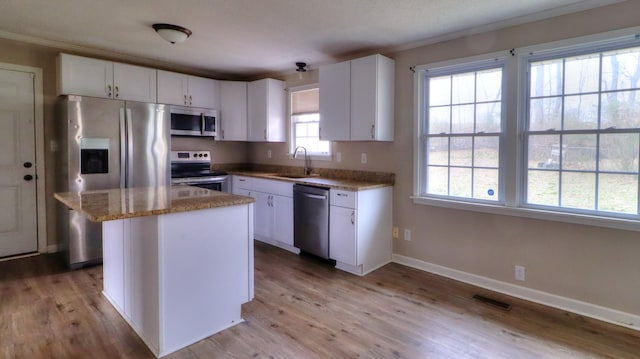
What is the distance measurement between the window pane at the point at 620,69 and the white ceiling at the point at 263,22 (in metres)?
0.39

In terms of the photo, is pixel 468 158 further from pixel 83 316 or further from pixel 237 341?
pixel 83 316

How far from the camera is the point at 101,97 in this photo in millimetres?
3861

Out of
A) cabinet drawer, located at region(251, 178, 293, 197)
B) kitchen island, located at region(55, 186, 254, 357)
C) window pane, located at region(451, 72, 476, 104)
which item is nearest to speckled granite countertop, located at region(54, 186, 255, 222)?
kitchen island, located at region(55, 186, 254, 357)

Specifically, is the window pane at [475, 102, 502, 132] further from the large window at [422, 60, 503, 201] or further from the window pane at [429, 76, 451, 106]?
the window pane at [429, 76, 451, 106]

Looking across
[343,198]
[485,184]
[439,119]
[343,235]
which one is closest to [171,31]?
[343,198]

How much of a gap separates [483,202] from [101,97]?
4.11 metres

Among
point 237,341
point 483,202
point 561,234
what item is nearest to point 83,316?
point 237,341

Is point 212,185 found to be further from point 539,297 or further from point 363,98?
point 539,297

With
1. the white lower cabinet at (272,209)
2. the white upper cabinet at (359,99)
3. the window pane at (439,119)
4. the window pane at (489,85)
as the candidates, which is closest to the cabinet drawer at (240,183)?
the white lower cabinet at (272,209)

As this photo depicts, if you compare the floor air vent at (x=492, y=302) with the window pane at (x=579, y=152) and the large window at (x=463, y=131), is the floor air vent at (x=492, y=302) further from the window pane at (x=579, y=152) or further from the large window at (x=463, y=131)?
the window pane at (x=579, y=152)

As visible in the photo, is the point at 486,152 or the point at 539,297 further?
the point at 486,152

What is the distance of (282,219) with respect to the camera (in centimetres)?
424

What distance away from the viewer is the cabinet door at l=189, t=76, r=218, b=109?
469cm

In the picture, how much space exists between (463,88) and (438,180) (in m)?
0.91
